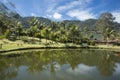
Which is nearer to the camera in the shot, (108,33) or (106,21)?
(108,33)

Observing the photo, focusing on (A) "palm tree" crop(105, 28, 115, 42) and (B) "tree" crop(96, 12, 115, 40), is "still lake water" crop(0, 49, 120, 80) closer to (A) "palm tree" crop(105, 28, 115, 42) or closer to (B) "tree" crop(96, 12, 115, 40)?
(A) "palm tree" crop(105, 28, 115, 42)

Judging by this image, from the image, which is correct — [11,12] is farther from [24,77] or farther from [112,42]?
[112,42]

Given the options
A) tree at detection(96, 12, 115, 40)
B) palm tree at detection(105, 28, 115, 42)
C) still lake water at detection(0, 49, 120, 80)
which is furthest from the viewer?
tree at detection(96, 12, 115, 40)

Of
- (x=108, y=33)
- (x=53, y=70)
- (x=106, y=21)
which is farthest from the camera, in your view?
(x=106, y=21)

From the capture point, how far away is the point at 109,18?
97.2 metres

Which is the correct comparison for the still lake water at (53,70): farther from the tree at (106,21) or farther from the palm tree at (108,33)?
the tree at (106,21)

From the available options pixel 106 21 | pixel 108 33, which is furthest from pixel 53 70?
pixel 106 21

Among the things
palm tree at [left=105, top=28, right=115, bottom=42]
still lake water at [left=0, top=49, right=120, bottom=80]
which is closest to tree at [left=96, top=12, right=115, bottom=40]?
palm tree at [left=105, top=28, right=115, bottom=42]

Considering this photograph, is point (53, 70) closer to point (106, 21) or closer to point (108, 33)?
point (108, 33)

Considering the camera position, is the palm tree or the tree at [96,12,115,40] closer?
the palm tree

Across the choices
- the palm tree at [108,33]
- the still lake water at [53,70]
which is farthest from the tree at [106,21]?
the still lake water at [53,70]

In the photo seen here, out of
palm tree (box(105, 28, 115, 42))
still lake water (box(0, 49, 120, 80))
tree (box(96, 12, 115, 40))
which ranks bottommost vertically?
still lake water (box(0, 49, 120, 80))

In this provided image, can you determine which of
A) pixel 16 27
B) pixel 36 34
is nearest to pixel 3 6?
pixel 16 27

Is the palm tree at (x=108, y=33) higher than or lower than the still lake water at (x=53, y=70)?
higher
